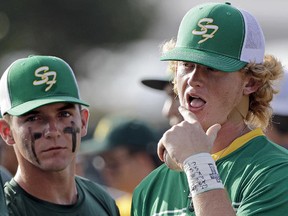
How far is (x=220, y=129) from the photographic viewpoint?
4.50 metres

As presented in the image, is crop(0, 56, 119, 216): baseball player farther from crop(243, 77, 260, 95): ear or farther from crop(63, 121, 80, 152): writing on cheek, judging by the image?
crop(243, 77, 260, 95): ear

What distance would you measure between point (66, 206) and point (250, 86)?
1.13m

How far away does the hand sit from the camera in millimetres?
4215

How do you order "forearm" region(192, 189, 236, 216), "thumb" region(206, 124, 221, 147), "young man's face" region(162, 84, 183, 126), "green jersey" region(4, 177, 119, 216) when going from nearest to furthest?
1. "forearm" region(192, 189, 236, 216)
2. "thumb" region(206, 124, 221, 147)
3. "green jersey" region(4, 177, 119, 216)
4. "young man's face" region(162, 84, 183, 126)

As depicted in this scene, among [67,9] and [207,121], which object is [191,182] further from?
[67,9]

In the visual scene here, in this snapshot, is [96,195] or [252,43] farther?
[96,195]

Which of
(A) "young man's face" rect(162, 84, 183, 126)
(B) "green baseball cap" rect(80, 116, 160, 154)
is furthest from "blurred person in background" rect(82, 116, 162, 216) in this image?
(A) "young man's face" rect(162, 84, 183, 126)

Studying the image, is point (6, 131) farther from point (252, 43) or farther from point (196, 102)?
point (252, 43)

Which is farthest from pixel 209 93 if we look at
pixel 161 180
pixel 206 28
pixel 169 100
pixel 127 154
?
pixel 127 154

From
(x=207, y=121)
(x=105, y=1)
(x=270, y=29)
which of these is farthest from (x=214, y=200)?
(x=105, y=1)

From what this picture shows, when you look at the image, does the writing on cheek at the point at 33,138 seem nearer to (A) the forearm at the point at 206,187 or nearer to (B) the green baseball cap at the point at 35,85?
(B) the green baseball cap at the point at 35,85

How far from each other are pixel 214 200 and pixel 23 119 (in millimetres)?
1295

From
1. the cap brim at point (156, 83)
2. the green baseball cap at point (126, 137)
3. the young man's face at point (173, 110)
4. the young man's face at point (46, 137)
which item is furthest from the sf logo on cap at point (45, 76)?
the cap brim at point (156, 83)

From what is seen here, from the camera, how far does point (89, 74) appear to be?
2030 cm
